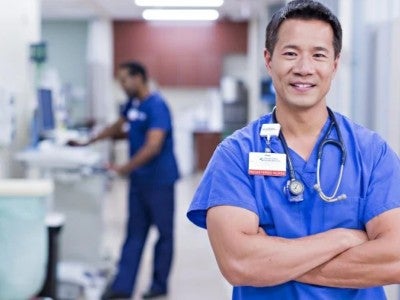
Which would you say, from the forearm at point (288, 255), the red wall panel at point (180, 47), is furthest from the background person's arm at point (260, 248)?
the red wall panel at point (180, 47)

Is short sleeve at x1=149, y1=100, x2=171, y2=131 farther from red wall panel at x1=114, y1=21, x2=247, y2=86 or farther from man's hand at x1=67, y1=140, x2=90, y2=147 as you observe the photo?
red wall panel at x1=114, y1=21, x2=247, y2=86

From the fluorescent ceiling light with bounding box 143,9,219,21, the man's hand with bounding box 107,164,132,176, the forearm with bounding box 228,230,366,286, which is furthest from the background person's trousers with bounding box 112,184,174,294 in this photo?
the fluorescent ceiling light with bounding box 143,9,219,21

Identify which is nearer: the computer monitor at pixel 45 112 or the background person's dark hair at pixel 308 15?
the background person's dark hair at pixel 308 15

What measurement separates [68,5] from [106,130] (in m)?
4.67

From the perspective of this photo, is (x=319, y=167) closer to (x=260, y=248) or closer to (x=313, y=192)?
(x=313, y=192)

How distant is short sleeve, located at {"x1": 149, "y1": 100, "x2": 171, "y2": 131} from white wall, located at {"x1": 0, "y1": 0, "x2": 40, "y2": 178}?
30.4 inches

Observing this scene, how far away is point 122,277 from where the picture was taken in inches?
139

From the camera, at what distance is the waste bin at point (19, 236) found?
2.28m

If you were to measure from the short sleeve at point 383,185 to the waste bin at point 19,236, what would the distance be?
57.0 inches

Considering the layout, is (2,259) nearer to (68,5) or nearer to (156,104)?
(156,104)

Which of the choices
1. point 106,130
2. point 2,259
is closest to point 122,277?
point 106,130

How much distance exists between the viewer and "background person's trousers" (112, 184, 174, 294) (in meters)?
3.52

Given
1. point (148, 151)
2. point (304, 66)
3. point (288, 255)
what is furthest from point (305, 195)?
point (148, 151)

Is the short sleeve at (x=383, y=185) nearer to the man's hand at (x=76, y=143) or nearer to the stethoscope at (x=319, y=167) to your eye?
the stethoscope at (x=319, y=167)
